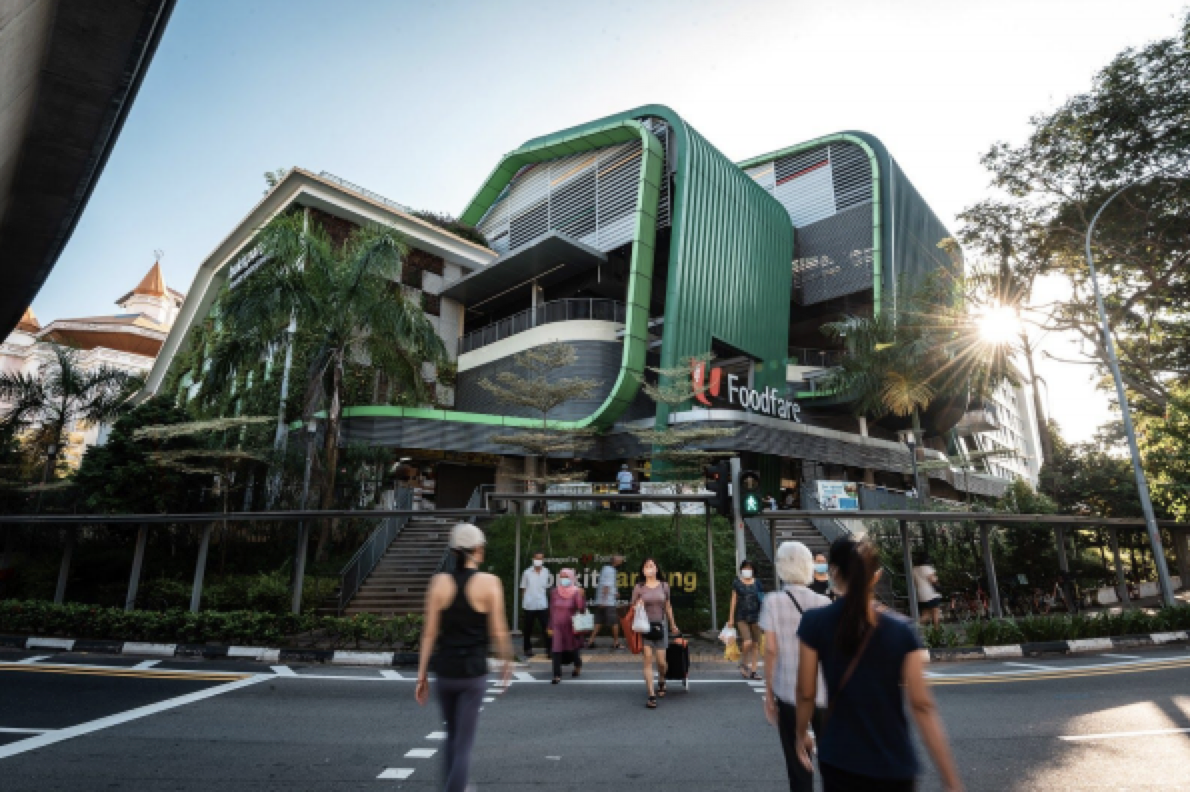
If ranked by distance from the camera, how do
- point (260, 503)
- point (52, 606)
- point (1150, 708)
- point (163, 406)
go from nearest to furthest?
point (1150, 708) < point (52, 606) < point (163, 406) < point (260, 503)

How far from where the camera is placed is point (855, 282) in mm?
35094

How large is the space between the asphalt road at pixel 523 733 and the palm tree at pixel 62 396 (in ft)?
56.6

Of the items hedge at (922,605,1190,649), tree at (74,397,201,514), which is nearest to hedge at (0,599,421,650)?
tree at (74,397,201,514)

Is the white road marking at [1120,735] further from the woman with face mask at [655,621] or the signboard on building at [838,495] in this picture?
the signboard on building at [838,495]

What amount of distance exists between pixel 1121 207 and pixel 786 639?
1998 cm

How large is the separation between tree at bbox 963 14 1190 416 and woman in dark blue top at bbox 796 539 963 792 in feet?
61.5

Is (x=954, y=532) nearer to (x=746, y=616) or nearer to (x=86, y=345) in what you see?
(x=746, y=616)

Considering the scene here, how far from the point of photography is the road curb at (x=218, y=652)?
1026 cm

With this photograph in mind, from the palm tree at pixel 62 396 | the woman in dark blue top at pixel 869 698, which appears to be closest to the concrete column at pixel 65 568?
the palm tree at pixel 62 396

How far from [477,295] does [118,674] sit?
2707 centimetres

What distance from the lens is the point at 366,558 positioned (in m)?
15.8

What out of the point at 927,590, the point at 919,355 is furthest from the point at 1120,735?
the point at 919,355

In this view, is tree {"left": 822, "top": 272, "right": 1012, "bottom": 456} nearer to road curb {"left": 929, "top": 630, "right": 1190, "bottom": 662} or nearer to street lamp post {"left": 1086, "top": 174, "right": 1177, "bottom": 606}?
street lamp post {"left": 1086, "top": 174, "right": 1177, "bottom": 606}

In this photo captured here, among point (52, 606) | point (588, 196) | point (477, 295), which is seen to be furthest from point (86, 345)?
point (52, 606)
